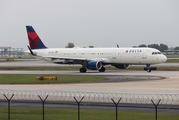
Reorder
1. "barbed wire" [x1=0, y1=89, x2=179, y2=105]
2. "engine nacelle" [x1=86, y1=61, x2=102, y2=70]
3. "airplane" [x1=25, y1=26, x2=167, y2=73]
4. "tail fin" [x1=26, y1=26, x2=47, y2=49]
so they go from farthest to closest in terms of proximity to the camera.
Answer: "tail fin" [x1=26, y1=26, x2=47, y2=49], "airplane" [x1=25, y1=26, x2=167, y2=73], "engine nacelle" [x1=86, y1=61, x2=102, y2=70], "barbed wire" [x1=0, y1=89, x2=179, y2=105]

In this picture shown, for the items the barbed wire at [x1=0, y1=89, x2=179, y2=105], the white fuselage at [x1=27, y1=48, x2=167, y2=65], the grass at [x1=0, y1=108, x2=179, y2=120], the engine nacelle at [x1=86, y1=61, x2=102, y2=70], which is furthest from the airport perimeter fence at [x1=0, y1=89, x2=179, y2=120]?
the white fuselage at [x1=27, y1=48, x2=167, y2=65]

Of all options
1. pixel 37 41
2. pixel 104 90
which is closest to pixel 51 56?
pixel 37 41

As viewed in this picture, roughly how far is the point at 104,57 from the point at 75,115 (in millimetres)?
51487

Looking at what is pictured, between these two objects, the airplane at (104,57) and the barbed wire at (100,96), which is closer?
the barbed wire at (100,96)

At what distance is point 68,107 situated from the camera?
33.6m

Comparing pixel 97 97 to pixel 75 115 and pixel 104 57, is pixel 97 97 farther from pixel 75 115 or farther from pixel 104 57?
pixel 104 57

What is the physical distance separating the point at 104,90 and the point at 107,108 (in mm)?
13007

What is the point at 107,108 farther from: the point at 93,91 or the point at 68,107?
the point at 93,91

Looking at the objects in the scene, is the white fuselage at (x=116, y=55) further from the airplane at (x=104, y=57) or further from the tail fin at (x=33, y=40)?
the tail fin at (x=33, y=40)

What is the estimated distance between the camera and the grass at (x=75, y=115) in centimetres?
2834

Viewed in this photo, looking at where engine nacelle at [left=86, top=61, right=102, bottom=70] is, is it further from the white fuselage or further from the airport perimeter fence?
the airport perimeter fence

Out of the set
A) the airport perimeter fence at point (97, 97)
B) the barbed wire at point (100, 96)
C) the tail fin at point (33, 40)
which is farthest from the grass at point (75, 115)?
the tail fin at point (33, 40)

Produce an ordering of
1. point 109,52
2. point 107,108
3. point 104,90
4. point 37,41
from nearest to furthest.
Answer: point 107,108 < point 104,90 < point 109,52 < point 37,41

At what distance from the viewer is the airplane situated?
77250 millimetres
